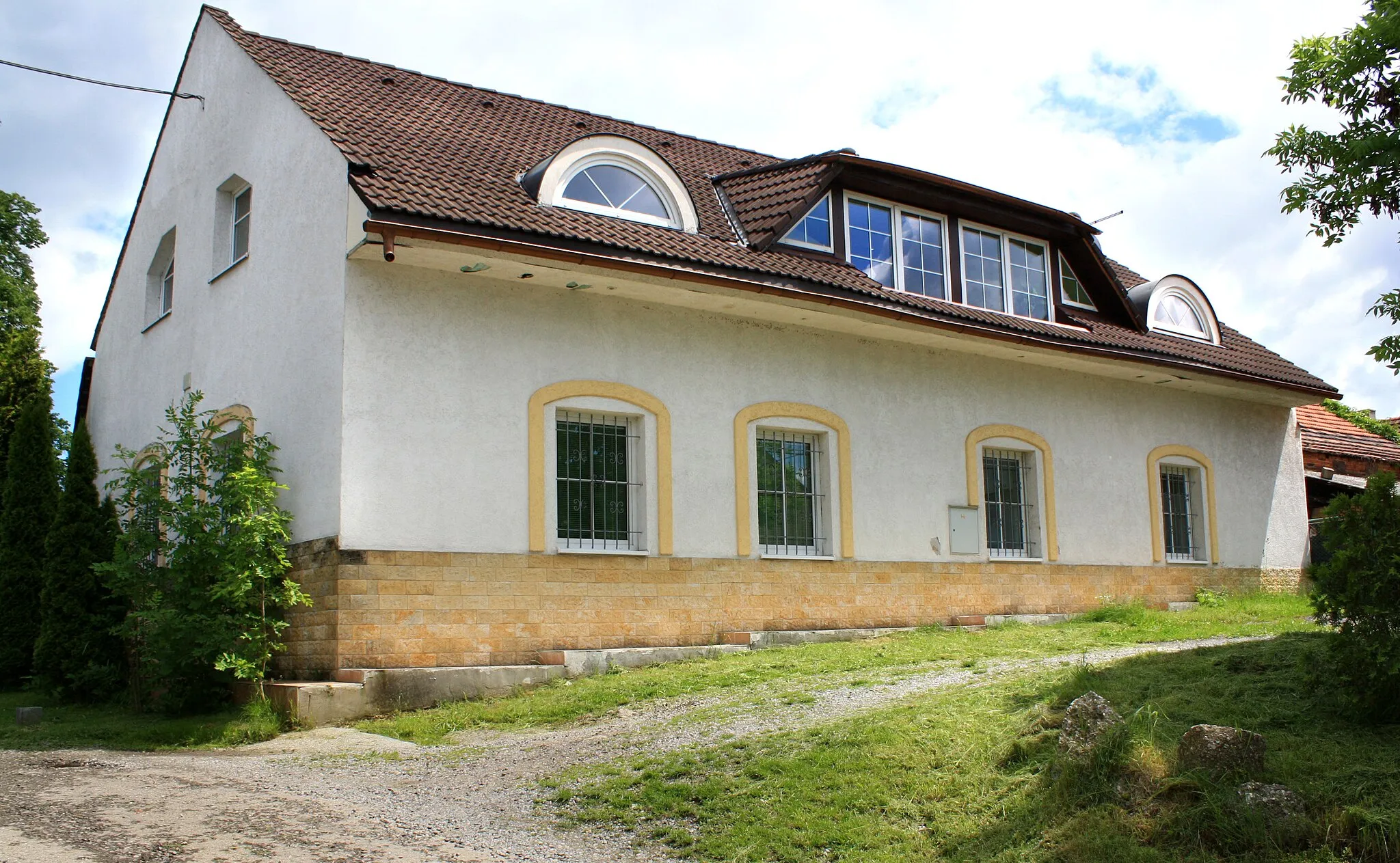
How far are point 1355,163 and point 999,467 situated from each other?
9.34m

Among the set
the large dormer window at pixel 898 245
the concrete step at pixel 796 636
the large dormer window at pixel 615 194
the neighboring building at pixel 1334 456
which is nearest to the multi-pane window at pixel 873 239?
the large dormer window at pixel 898 245

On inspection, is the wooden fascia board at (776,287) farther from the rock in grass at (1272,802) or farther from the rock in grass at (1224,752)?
the rock in grass at (1272,802)

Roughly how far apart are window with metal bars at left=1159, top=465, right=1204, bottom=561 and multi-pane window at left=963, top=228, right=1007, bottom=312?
→ 4135 mm

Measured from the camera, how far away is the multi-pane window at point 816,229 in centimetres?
1521

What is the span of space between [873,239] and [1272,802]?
450 inches

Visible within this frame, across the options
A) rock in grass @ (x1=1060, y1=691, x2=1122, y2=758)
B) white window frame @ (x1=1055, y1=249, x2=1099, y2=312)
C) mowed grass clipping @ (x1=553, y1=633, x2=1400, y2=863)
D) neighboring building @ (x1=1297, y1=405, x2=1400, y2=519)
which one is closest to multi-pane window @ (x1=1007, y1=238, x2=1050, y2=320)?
white window frame @ (x1=1055, y1=249, x2=1099, y2=312)

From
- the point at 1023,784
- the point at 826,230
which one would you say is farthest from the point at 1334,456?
the point at 1023,784

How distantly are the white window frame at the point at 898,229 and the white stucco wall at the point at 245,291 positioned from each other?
21.4 ft

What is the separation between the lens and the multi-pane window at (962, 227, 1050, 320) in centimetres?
1694

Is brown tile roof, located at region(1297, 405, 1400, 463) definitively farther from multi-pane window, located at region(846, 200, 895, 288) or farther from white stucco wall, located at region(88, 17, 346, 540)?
white stucco wall, located at region(88, 17, 346, 540)

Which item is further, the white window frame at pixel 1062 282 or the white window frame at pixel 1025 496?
the white window frame at pixel 1062 282

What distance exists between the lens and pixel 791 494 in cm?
1446

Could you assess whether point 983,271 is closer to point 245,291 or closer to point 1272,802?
point 245,291

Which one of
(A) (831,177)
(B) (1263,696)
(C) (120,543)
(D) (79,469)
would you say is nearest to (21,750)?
(C) (120,543)
